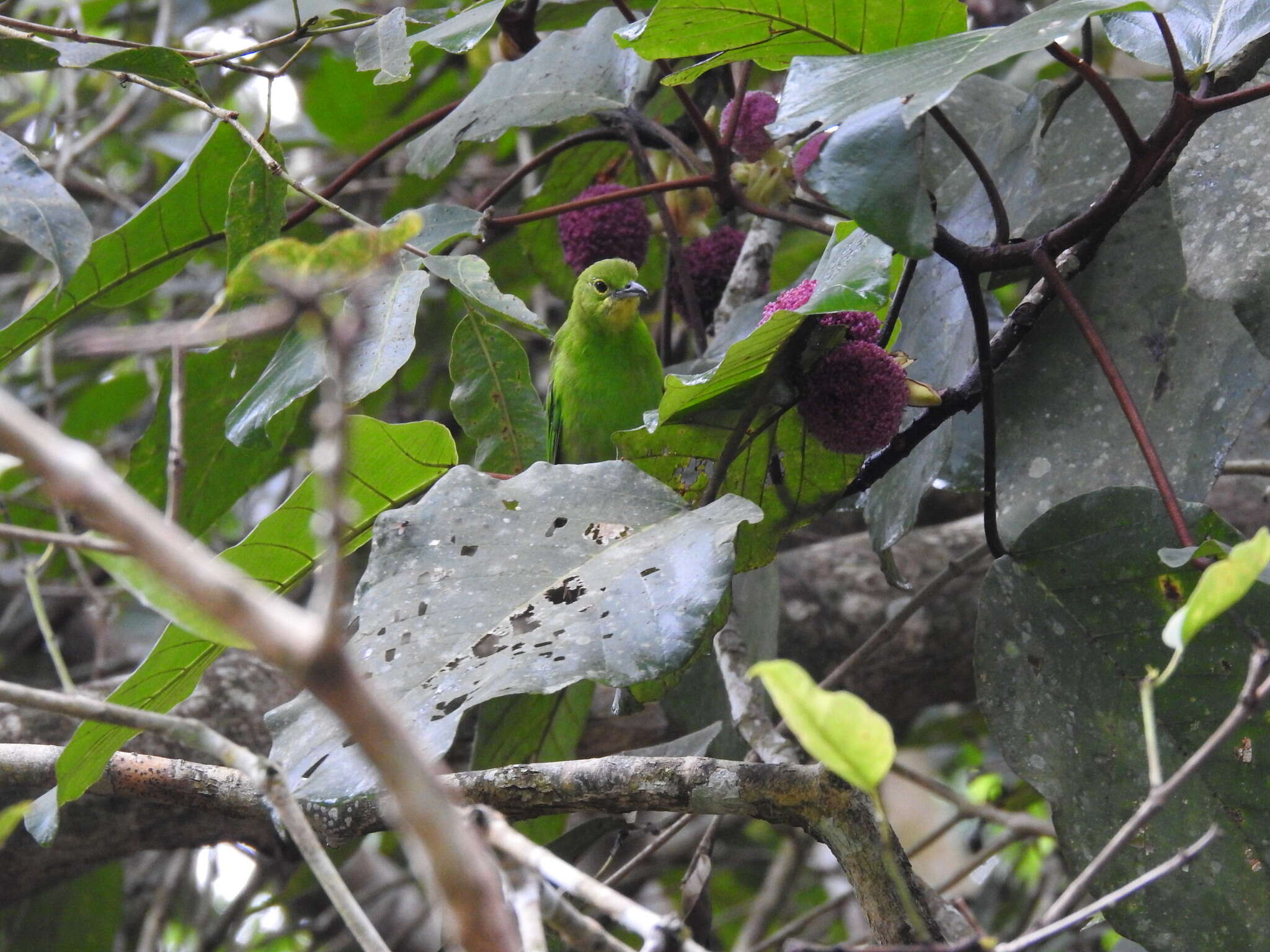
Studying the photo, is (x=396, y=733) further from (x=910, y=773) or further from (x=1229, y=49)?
(x=910, y=773)

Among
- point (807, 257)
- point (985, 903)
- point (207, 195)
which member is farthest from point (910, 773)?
point (207, 195)

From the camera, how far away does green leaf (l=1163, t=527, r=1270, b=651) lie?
84 centimetres

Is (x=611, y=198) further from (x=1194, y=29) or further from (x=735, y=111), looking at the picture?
(x=1194, y=29)

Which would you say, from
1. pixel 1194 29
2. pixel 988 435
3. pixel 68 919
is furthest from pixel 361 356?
pixel 68 919

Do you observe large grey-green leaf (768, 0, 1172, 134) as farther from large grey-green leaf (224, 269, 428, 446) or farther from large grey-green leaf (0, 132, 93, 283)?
large grey-green leaf (0, 132, 93, 283)

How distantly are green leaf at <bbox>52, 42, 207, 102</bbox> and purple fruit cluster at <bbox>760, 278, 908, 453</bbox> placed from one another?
1012 mm

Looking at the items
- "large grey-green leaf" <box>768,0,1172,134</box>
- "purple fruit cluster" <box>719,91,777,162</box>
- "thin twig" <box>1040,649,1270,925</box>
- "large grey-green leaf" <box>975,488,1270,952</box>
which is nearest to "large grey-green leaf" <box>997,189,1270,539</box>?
"large grey-green leaf" <box>975,488,1270,952</box>

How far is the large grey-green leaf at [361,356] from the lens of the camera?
56.4 inches

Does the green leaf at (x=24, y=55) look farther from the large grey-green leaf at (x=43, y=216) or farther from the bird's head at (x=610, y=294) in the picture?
the bird's head at (x=610, y=294)

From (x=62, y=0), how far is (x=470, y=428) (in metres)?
2.08

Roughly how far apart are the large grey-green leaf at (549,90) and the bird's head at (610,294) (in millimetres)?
569

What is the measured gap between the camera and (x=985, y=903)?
3.41 meters

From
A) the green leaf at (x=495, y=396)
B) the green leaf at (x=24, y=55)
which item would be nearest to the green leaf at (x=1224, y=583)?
the green leaf at (x=495, y=396)

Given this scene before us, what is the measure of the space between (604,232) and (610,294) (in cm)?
32
